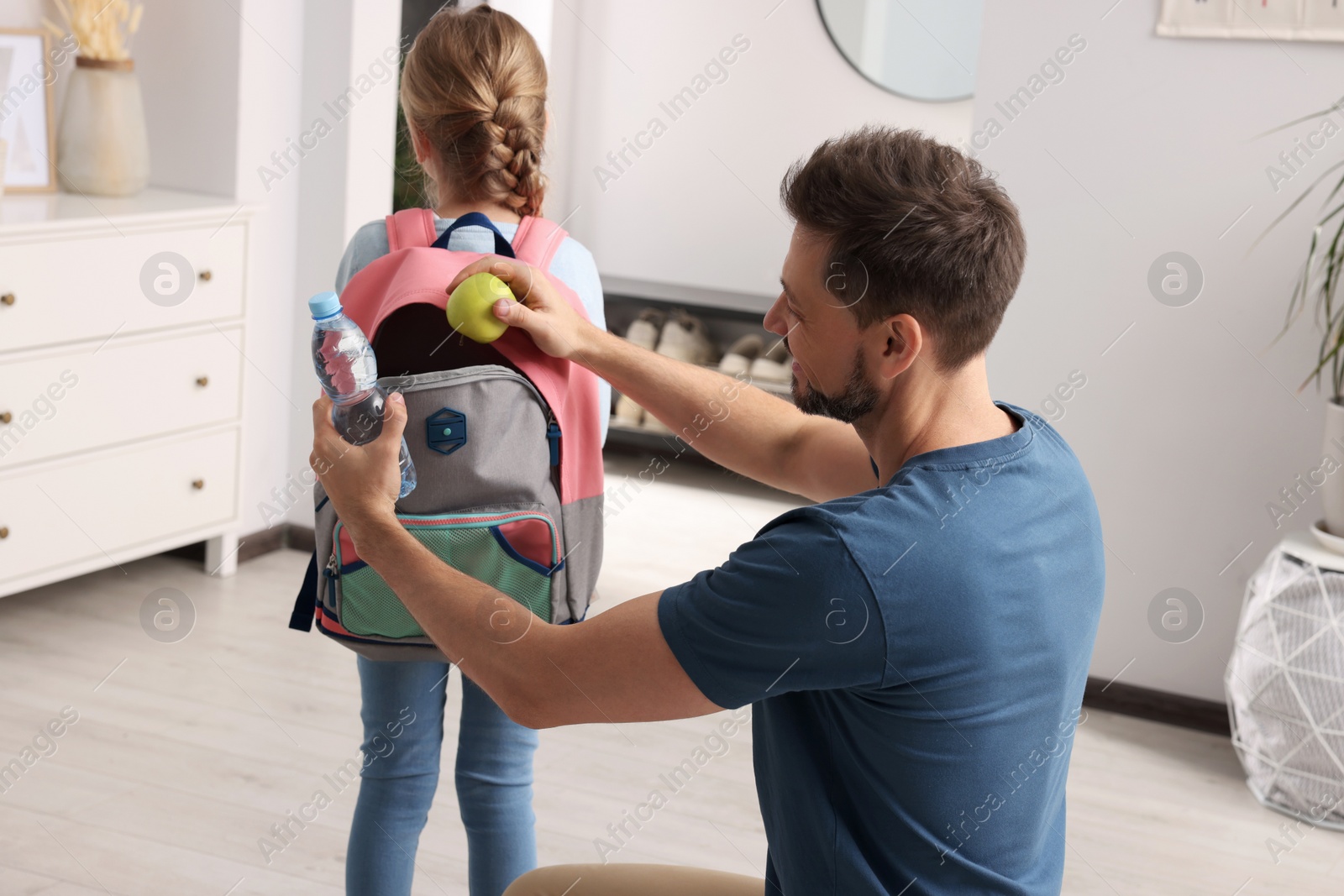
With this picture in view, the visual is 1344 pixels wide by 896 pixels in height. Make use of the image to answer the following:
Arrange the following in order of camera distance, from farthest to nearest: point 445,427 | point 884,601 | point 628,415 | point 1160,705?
point 628,415, point 1160,705, point 445,427, point 884,601

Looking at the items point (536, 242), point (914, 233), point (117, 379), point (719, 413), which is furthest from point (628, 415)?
point (914, 233)

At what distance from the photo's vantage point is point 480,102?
132 cm

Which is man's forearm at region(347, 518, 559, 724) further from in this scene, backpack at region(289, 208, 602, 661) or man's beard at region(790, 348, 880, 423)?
man's beard at region(790, 348, 880, 423)

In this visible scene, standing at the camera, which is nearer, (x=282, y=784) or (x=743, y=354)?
(x=282, y=784)

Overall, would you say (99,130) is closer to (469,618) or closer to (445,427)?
(445,427)

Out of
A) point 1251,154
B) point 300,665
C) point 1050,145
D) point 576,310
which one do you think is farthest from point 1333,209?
point 300,665

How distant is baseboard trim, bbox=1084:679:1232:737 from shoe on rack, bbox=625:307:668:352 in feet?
6.45

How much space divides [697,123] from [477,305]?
3418mm

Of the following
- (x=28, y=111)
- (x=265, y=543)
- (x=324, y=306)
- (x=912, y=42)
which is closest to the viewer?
(x=324, y=306)

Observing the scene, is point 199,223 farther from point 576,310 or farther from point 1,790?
point 576,310

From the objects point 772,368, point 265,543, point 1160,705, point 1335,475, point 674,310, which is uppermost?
point 1335,475

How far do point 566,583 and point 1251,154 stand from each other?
6.23 feet

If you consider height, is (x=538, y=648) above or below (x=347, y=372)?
below

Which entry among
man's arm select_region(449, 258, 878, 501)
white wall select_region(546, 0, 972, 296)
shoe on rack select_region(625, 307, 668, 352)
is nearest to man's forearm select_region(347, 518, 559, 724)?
man's arm select_region(449, 258, 878, 501)
